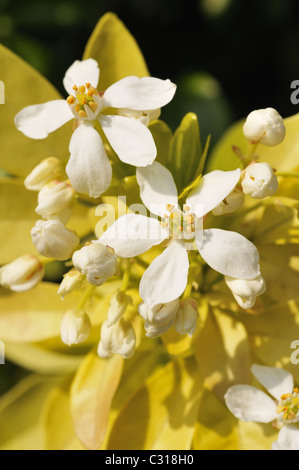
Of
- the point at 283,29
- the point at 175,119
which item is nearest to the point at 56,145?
the point at 175,119

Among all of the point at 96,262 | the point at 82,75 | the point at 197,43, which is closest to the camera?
the point at 96,262

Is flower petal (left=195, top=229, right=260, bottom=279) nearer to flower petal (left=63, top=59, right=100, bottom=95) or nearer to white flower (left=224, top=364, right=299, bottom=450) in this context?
white flower (left=224, top=364, right=299, bottom=450)

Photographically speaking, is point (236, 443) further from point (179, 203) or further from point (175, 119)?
point (175, 119)

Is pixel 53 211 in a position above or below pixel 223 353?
above

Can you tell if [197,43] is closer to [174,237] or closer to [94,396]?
[174,237]

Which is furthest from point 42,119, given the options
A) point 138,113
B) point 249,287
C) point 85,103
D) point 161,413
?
point 161,413

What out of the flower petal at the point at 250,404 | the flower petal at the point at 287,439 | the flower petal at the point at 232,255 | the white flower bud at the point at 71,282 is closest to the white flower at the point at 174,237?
the flower petal at the point at 232,255

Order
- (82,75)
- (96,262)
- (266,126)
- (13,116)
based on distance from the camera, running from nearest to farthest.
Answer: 1. (96,262)
2. (266,126)
3. (82,75)
4. (13,116)

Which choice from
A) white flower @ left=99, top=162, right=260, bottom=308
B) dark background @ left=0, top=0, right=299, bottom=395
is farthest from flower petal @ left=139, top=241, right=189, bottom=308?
dark background @ left=0, top=0, right=299, bottom=395
